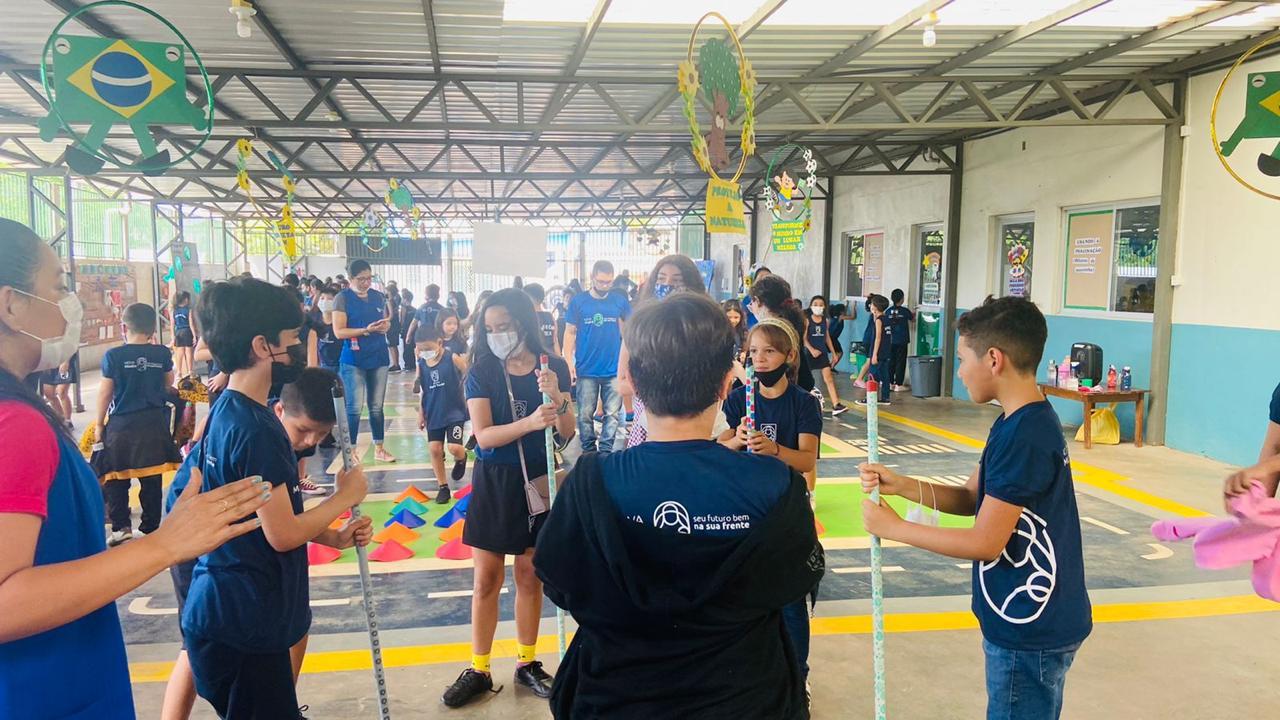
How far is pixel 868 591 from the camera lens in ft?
15.2

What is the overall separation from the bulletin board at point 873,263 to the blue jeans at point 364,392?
10247 millimetres

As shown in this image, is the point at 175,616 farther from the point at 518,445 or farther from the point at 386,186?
the point at 386,186

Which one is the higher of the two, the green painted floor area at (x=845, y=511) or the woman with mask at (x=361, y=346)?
the woman with mask at (x=361, y=346)

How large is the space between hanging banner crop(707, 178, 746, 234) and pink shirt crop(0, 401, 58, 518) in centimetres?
386

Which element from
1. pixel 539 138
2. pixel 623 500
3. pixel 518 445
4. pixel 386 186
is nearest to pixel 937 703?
pixel 518 445

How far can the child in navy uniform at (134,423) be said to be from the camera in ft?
16.9

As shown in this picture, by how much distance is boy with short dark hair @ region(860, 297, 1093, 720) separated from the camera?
6.91 feet

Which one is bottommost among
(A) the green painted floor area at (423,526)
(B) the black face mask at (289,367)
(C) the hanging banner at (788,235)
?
(A) the green painted floor area at (423,526)

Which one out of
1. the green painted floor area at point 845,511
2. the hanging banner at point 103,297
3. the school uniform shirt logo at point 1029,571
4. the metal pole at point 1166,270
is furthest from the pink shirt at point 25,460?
the hanging banner at point 103,297

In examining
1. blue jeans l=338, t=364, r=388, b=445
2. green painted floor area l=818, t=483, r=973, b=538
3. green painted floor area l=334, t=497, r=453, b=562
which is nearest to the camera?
green painted floor area l=334, t=497, r=453, b=562

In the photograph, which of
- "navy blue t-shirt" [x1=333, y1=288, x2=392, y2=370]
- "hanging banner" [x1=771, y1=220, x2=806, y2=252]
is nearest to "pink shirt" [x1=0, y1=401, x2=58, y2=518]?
"navy blue t-shirt" [x1=333, y1=288, x2=392, y2=370]

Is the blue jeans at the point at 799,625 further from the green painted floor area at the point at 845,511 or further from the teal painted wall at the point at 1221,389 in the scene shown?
the teal painted wall at the point at 1221,389

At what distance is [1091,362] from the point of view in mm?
8906

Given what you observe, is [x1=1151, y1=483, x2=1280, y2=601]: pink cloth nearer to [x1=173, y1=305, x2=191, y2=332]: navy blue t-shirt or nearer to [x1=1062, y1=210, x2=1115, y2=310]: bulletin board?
[x1=1062, y1=210, x2=1115, y2=310]: bulletin board
